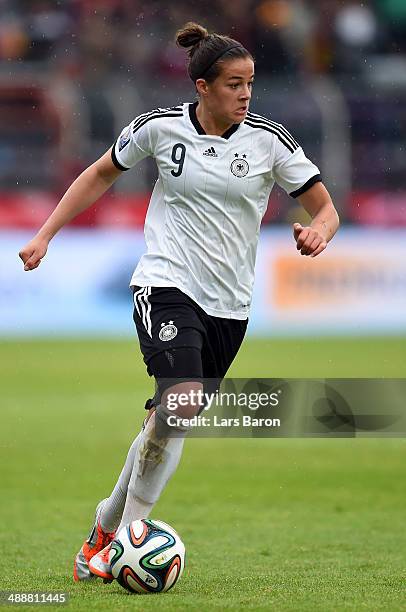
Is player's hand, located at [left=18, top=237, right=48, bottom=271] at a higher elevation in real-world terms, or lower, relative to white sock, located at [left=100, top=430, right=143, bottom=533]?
higher

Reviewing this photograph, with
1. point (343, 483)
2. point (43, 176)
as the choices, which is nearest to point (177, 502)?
point (343, 483)

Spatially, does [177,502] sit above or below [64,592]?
below

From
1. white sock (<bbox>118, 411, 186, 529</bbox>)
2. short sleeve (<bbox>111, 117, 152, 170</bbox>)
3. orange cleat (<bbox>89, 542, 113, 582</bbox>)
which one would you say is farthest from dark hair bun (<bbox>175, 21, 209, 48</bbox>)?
orange cleat (<bbox>89, 542, 113, 582</bbox>)

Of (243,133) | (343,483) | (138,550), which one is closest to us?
(138,550)

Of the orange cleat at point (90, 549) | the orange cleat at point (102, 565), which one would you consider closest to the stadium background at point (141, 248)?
the orange cleat at point (90, 549)

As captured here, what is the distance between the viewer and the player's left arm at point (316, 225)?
496cm

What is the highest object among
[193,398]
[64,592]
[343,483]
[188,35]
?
[188,35]

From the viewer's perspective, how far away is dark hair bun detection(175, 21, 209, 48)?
537 cm

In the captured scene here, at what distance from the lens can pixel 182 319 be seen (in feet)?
16.8

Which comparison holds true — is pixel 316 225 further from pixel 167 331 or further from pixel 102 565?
pixel 102 565

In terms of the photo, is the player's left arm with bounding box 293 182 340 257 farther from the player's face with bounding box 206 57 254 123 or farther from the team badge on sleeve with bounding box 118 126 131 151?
the team badge on sleeve with bounding box 118 126 131 151

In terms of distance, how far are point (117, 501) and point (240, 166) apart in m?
1.56

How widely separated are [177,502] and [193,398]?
9.71ft

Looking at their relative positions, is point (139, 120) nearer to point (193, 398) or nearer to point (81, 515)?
point (193, 398)
